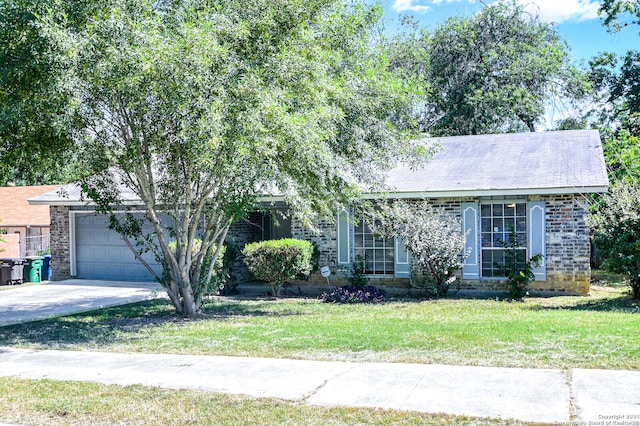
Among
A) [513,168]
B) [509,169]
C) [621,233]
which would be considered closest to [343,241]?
[509,169]

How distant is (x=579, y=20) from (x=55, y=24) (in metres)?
26.1

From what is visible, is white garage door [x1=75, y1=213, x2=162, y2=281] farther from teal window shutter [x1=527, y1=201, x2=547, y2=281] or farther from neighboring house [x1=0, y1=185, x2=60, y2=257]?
teal window shutter [x1=527, y1=201, x2=547, y2=281]

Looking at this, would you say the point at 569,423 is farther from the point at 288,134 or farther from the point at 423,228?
the point at 423,228

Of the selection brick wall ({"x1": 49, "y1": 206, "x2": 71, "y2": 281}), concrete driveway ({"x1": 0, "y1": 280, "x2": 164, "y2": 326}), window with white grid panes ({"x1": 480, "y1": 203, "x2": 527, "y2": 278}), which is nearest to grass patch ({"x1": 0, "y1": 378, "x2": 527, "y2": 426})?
concrete driveway ({"x1": 0, "y1": 280, "x2": 164, "y2": 326})

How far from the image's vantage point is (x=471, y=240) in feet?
53.9

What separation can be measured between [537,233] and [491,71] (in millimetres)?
15271

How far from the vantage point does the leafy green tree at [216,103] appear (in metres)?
10.2

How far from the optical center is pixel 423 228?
1577 cm

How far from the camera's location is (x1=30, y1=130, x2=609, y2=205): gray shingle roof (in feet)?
51.1

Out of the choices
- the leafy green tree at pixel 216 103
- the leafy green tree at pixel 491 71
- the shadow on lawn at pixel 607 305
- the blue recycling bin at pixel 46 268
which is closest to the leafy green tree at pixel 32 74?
the leafy green tree at pixel 216 103

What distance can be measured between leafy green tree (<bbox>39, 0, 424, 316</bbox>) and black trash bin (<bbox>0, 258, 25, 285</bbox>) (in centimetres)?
972

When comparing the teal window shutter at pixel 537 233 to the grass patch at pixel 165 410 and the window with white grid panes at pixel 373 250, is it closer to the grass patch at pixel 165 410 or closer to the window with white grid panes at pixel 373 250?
the window with white grid panes at pixel 373 250

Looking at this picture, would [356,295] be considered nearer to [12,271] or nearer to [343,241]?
[343,241]

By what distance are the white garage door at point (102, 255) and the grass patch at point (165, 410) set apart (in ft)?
44.0
